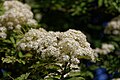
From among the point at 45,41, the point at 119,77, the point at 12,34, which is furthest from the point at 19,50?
the point at 119,77

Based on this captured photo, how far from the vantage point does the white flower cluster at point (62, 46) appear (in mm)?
5684

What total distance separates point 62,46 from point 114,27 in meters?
4.68

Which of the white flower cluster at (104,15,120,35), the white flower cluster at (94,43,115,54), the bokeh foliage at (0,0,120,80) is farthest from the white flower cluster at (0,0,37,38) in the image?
the white flower cluster at (104,15,120,35)

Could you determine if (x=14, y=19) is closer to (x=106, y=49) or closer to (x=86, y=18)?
(x=106, y=49)

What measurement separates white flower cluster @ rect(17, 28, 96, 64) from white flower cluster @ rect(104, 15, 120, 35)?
4171 millimetres

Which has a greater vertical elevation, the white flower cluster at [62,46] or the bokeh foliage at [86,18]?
the bokeh foliage at [86,18]

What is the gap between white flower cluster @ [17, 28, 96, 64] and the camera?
5.68 metres

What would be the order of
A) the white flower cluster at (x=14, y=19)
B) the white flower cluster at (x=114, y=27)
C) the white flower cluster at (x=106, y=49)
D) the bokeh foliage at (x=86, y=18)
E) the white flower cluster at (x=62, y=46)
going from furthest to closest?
the white flower cluster at (x=114, y=27) → the white flower cluster at (x=106, y=49) → the bokeh foliage at (x=86, y=18) → the white flower cluster at (x=14, y=19) → the white flower cluster at (x=62, y=46)

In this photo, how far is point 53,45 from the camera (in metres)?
5.80

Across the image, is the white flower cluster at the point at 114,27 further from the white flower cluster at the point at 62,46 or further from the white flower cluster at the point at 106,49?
the white flower cluster at the point at 62,46

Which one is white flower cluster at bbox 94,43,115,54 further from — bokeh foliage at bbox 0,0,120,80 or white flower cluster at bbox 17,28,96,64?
white flower cluster at bbox 17,28,96,64

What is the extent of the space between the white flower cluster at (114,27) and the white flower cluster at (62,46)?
4171 millimetres

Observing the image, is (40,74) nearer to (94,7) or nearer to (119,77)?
(119,77)

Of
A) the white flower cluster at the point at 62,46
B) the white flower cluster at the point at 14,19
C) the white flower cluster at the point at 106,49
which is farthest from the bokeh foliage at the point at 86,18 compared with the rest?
the white flower cluster at the point at 62,46
